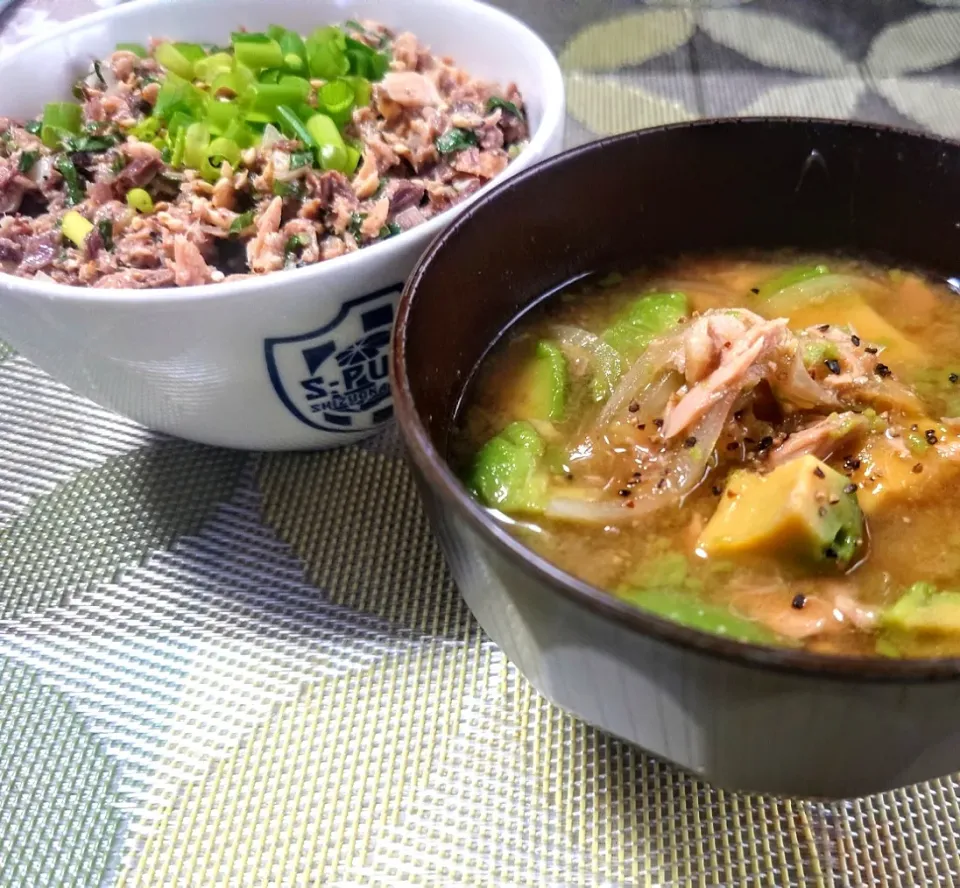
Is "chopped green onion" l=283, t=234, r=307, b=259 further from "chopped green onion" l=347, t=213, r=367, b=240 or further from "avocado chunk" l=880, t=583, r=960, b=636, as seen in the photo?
"avocado chunk" l=880, t=583, r=960, b=636

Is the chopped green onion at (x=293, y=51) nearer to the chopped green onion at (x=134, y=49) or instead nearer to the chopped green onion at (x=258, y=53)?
the chopped green onion at (x=258, y=53)

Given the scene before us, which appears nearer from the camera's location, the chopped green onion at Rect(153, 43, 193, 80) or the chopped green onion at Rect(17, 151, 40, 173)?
the chopped green onion at Rect(17, 151, 40, 173)

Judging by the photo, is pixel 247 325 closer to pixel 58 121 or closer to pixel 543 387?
pixel 543 387

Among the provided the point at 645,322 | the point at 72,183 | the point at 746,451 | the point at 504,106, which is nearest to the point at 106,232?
the point at 72,183

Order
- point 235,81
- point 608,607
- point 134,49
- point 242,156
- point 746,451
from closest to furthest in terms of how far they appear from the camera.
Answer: point 608,607 < point 746,451 < point 242,156 < point 235,81 < point 134,49

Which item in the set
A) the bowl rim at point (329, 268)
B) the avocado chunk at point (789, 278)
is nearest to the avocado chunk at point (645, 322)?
the avocado chunk at point (789, 278)

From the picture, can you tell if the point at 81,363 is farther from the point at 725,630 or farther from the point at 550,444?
the point at 725,630

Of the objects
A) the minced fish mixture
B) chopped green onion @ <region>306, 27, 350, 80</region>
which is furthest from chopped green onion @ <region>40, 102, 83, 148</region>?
chopped green onion @ <region>306, 27, 350, 80</region>

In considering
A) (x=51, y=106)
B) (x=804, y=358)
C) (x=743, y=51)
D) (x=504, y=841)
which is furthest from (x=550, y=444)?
(x=743, y=51)
